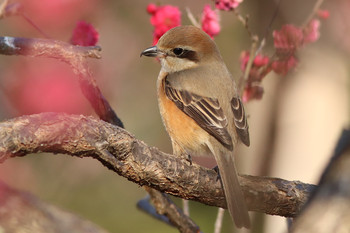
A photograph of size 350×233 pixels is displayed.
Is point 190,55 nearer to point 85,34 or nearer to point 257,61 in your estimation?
point 257,61

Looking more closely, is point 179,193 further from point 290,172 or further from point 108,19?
point 108,19

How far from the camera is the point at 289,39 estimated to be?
418cm

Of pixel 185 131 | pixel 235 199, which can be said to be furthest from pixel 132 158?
pixel 185 131

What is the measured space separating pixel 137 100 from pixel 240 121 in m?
4.80

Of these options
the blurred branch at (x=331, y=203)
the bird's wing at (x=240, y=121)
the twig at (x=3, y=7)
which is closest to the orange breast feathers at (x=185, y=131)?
the bird's wing at (x=240, y=121)

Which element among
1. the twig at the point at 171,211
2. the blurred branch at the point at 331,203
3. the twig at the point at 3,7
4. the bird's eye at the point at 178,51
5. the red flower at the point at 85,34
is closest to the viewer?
the blurred branch at the point at 331,203

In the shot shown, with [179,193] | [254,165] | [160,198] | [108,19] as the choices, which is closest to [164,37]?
[160,198]

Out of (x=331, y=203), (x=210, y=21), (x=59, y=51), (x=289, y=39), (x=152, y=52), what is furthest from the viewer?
(x=152, y=52)

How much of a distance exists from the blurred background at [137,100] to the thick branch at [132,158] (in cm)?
160

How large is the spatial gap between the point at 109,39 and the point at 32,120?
5.94 m

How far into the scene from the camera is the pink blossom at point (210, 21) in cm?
430

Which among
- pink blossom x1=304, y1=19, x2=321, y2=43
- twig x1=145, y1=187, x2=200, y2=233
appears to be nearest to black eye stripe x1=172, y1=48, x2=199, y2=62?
pink blossom x1=304, y1=19, x2=321, y2=43

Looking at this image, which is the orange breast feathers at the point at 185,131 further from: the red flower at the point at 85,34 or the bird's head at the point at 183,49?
the red flower at the point at 85,34

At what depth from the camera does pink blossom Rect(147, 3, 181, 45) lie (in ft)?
14.1
